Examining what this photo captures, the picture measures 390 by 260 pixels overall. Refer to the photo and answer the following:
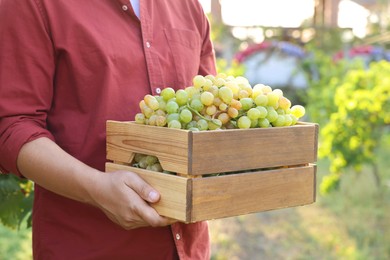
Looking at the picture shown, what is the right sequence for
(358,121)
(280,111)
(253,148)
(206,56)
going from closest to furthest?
(253,148) → (280,111) → (206,56) → (358,121)

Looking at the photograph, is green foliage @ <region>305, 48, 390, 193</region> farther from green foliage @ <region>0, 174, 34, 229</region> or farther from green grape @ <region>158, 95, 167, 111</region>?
green grape @ <region>158, 95, 167, 111</region>

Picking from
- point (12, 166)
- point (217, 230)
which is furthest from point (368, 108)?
point (12, 166)

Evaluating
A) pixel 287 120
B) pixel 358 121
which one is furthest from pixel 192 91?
pixel 358 121

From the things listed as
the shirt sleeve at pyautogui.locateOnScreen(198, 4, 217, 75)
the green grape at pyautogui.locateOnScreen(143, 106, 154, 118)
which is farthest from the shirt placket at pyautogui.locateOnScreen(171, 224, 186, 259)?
the shirt sleeve at pyautogui.locateOnScreen(198, 4, 217, 75)

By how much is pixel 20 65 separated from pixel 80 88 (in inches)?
5.9

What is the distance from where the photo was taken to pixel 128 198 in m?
1.59

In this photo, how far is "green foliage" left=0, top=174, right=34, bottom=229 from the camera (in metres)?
2.53

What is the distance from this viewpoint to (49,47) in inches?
68.3

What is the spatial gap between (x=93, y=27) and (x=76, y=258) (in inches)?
22.4

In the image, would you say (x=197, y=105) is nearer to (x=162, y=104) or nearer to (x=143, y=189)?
(x=162, y=104)

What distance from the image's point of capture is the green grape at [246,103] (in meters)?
1.70

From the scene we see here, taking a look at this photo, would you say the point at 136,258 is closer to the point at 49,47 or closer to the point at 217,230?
the point at 49,47

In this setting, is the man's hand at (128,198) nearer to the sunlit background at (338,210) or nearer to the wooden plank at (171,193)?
the wooden plank at (171,193)

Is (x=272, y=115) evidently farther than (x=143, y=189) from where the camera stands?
Yes
